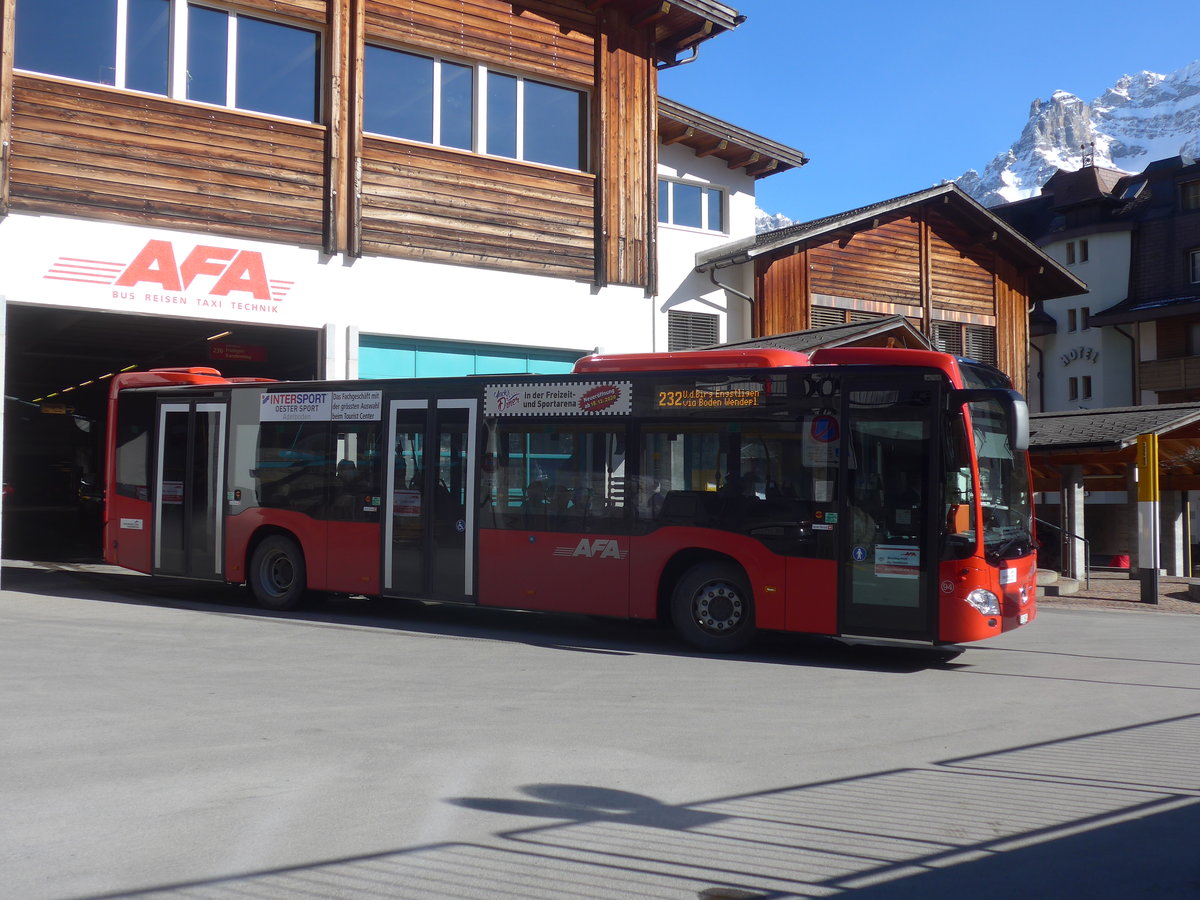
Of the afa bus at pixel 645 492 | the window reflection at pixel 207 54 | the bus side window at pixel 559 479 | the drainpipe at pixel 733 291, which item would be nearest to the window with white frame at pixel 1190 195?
the drainpipe at pixel 733 291

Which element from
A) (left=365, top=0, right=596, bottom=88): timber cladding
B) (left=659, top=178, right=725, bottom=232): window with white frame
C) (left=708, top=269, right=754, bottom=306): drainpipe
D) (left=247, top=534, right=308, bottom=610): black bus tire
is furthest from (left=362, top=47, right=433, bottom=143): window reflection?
(left=708, top=269, right=754, bottom=306): drainpipe

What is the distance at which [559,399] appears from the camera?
42.2ft

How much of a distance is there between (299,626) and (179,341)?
12595 millimetres

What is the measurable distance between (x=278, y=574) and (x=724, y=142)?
46.9 ft

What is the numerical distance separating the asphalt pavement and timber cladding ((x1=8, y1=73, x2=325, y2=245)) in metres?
6.35

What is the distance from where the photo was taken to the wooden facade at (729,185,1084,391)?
2527 cm

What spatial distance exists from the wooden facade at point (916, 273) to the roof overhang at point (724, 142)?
153 centimetres

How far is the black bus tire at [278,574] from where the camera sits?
48.3 ft

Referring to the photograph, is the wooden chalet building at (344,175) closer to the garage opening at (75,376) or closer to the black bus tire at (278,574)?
the garage opening at (75,376)

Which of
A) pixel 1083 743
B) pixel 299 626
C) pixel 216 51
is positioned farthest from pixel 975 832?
pixel 216 51

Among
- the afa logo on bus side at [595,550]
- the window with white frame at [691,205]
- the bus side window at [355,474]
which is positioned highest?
the window with white frame at [691,205]

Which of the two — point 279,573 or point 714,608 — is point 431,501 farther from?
point 714,608

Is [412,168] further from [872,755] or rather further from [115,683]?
[872,755]

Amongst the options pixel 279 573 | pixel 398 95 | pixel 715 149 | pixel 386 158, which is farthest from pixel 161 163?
pixel 715 149
